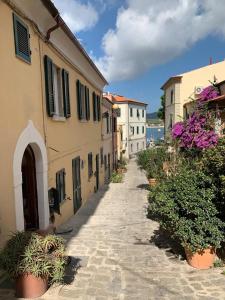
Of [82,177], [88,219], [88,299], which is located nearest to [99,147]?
[82,177]

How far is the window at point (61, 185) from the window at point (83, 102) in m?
3.20

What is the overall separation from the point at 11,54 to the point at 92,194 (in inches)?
441

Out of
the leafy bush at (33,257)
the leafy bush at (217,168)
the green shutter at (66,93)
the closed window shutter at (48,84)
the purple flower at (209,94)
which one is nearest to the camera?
the leafy bush at (33,257)

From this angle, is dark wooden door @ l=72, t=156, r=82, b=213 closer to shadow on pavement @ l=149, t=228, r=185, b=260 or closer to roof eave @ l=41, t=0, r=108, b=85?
shadow on pavement @ l=149, t=228, r=185, b=260

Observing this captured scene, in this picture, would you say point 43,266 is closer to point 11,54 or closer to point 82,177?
point 11,54

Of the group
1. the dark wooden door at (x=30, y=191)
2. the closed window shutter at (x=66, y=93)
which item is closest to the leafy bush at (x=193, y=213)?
the dark wooden door at (x=30, y=191)

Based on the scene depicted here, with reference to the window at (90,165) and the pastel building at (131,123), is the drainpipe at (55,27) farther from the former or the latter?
the pastel building at (131,123)

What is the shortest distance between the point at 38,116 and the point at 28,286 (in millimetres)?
3910

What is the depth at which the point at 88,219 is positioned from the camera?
10602 mm

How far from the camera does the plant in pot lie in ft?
18.6

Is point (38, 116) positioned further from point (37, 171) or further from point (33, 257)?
point (33, 257)

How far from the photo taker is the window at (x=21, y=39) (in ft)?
18.6

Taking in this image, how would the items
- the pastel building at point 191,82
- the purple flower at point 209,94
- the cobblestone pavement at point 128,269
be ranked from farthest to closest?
the pastel building at point 191,82 → the purple flower at point 209,94 → the cobblestone pavement at point 128,269

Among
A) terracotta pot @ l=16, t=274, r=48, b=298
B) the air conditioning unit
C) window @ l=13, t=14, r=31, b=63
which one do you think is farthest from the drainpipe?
the air conditioning unit
